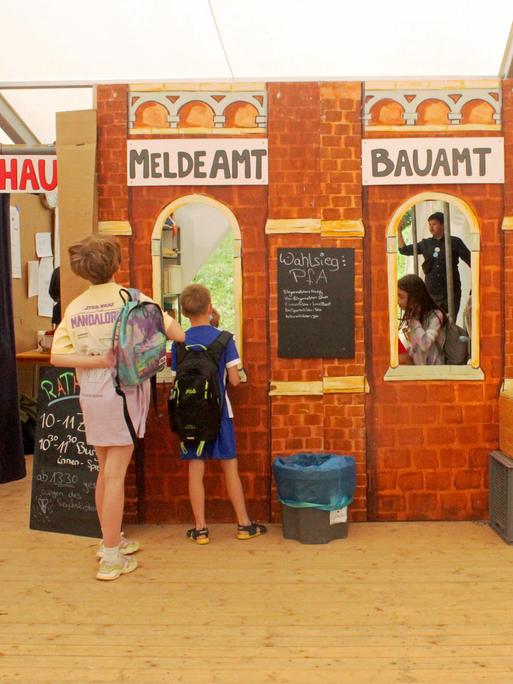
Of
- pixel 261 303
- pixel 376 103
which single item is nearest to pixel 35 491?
pixel 261 303

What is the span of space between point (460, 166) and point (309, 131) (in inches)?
39.9

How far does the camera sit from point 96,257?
4.27 metres

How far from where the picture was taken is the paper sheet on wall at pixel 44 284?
8.77 meters

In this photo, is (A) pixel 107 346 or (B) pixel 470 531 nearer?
(A) pixel 107 346

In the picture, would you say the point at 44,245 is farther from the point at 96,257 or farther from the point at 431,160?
the point at 431,160

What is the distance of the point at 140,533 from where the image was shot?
5.18 metres

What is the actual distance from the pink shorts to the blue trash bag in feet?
3.56

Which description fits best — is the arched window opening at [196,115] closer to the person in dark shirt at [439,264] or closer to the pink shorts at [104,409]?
the pink shorts at [104,409]

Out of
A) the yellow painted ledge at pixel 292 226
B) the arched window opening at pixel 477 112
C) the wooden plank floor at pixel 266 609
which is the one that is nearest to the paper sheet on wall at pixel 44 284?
the wooden plank floor at pixel 266 609

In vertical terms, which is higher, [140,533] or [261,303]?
[261,303]

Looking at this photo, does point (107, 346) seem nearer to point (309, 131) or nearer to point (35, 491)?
point (35, 491)

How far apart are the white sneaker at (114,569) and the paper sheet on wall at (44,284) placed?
4.87 metres

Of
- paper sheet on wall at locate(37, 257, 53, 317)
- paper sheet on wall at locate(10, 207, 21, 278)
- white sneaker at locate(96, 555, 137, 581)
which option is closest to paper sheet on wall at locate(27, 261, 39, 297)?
paper sheet on wall at locate(37, 257, 53, 317)

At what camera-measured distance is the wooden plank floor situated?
3348mm
